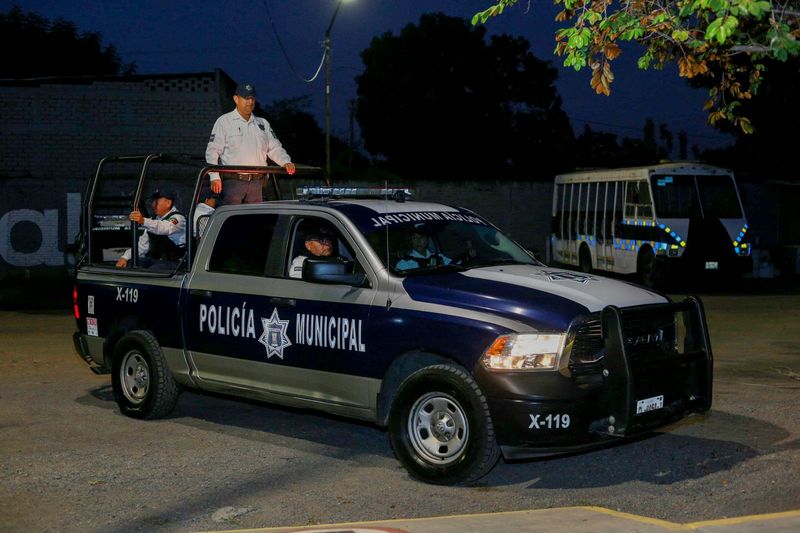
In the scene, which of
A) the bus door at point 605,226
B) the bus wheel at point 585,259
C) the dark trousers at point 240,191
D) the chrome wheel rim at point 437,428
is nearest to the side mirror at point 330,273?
the chrome wheel rim at point 437,428

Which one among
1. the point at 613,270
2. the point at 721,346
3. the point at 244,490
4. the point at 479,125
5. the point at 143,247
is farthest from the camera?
the point at 479,125

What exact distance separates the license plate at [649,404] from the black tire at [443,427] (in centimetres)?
92

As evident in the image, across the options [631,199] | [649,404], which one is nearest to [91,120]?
[631,199]

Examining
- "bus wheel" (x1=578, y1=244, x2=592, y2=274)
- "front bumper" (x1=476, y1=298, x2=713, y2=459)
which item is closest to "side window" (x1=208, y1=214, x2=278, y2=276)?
"front bumper" (x1=476, y1=298, x2=713, y2=459)

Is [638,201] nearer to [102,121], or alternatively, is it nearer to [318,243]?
[102,121]

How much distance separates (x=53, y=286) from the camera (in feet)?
82.9

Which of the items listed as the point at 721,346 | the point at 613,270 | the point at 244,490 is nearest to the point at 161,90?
the point at 613,270

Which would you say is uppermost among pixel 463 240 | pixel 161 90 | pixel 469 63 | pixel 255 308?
pixel 469 63

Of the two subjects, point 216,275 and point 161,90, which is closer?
point 216,275

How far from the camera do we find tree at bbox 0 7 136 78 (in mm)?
52375

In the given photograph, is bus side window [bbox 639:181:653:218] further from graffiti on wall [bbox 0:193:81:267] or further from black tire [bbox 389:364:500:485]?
black tire [bbox 389:364:500:485]

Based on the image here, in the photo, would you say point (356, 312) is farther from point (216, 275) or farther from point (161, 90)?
point (161, 90)

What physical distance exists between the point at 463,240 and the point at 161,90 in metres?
23.1

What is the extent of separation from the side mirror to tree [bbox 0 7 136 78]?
157 ft
